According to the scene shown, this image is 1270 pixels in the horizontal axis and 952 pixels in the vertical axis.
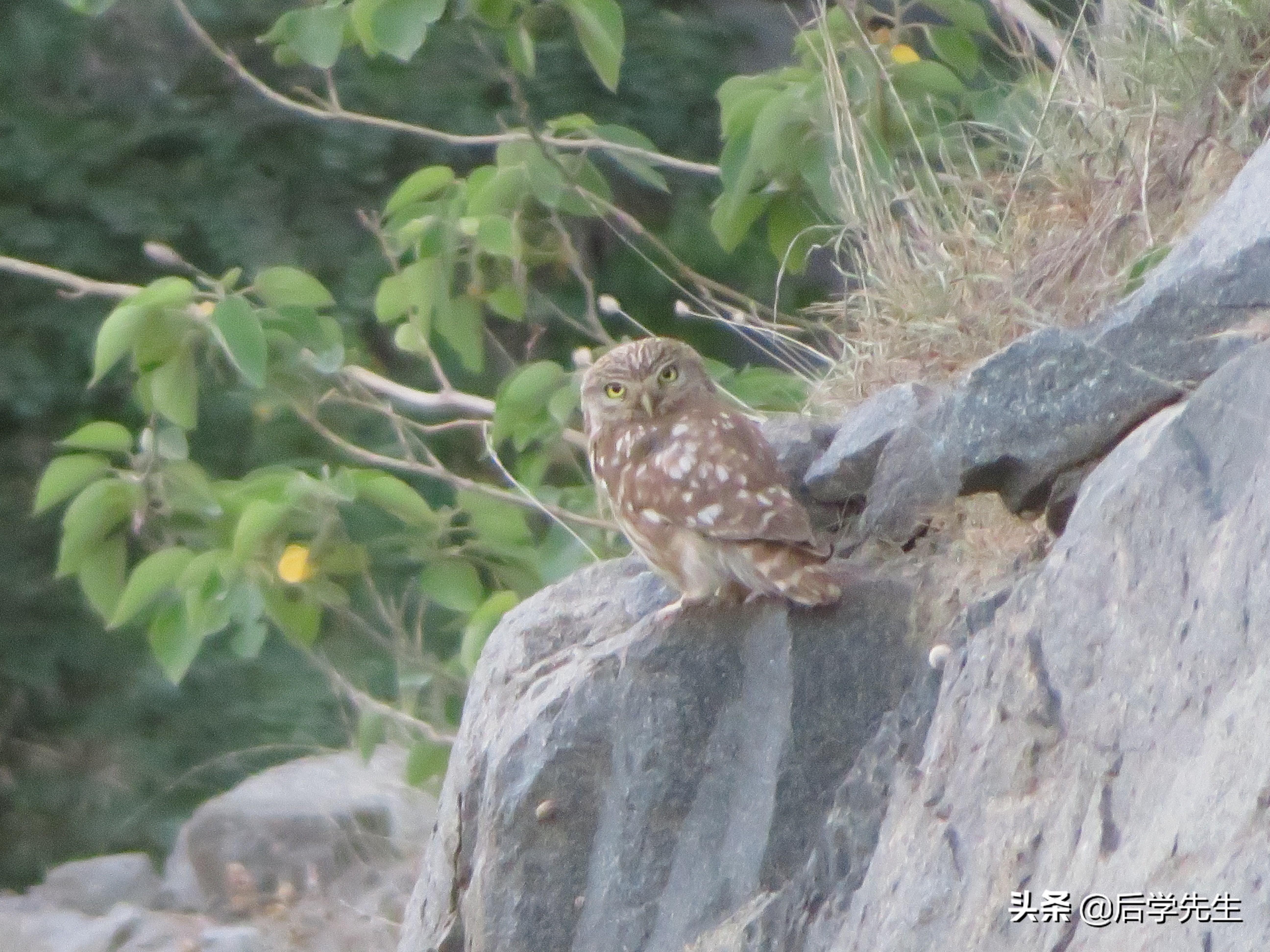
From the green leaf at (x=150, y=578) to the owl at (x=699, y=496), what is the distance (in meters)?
Result: 1.12

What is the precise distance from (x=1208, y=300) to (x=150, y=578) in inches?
93.5

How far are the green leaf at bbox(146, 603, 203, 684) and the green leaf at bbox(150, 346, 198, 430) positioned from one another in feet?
1.41

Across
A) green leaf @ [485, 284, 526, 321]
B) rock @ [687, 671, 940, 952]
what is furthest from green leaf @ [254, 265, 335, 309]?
rock @ [687, 671, 940, 952]

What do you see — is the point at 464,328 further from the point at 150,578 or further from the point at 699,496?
the point at 699,496

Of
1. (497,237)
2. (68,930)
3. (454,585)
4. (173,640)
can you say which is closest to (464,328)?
(497,237)

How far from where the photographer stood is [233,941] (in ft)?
17.8

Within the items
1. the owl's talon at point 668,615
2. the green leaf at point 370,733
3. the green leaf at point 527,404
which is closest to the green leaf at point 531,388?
the green leaf at point 527,404

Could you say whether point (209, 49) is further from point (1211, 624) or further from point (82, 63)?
point (1211, 624)

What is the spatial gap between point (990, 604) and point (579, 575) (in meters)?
0.99

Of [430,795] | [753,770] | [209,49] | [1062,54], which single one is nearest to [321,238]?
[209,49]

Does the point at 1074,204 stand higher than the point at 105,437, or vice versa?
the point at 1074,204

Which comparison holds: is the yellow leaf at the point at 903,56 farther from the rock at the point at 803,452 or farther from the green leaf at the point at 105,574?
the green leaf at the point at 105,574

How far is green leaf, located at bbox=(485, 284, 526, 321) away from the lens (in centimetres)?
438

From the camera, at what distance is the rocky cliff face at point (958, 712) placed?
205 centimetres
